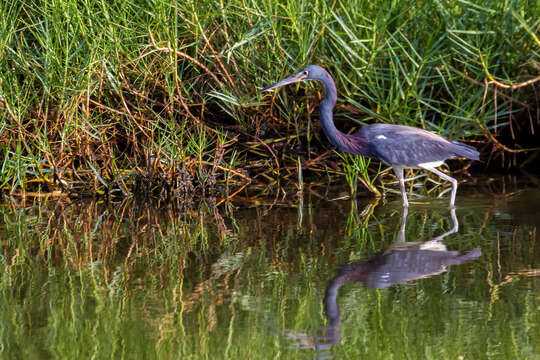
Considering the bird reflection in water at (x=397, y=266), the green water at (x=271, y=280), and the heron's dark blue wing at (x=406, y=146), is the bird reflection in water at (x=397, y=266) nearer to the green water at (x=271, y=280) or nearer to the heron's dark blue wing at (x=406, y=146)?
the green water at (x=271, y=280)

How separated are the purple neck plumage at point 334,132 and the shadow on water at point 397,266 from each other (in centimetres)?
142

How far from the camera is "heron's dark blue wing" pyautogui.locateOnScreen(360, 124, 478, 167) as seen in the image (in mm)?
7598

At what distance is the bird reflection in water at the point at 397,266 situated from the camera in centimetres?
527

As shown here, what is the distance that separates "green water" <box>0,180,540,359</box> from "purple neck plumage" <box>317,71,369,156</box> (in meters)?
0.57

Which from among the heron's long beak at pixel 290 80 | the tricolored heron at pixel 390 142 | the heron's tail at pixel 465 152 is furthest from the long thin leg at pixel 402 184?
the heron's long beak at pixel 290 80

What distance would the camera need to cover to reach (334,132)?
7848 millimetres

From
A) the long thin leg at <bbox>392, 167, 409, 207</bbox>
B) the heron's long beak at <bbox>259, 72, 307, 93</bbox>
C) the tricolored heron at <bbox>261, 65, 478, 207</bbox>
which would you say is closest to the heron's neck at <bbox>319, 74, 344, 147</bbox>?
the tricolored heron at <bbox>261, 65, 478, 207</bbox>

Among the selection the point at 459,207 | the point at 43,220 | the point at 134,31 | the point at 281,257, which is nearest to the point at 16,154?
the point at 43,220

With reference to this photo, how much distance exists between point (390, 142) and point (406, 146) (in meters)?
0.15

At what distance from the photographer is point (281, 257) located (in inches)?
240

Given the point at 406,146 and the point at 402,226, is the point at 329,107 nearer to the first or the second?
the point at 406,146

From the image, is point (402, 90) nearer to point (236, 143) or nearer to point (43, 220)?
point (236, 143)

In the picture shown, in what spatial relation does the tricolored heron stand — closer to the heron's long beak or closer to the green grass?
the heron's long beak

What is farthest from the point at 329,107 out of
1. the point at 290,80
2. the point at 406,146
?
the point at 406,146
